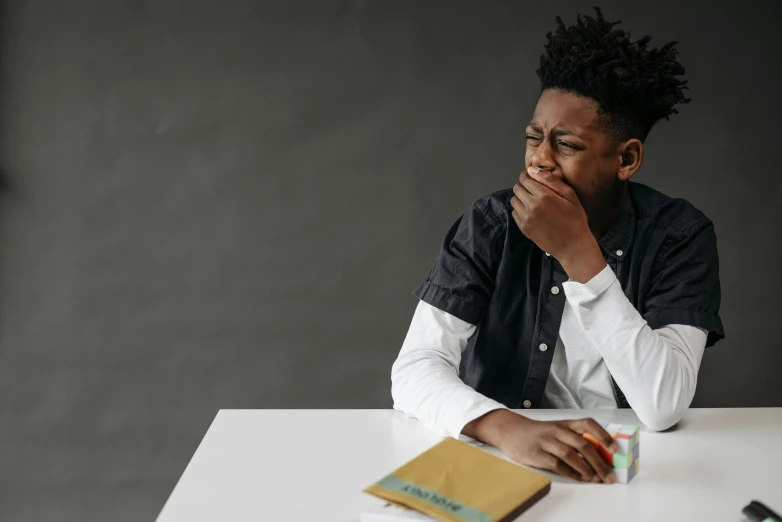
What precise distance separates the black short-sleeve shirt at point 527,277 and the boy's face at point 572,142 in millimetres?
145

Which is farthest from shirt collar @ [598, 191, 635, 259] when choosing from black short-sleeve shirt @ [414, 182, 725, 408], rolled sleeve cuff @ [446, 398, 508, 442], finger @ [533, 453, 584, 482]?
finger @ [533, 453, 584, 482]

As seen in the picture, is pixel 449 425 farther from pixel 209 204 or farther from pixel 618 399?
pixel 209 204

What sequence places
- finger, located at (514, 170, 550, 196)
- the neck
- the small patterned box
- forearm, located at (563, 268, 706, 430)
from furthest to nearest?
the neck → finger, located at (514, 170, 550, 196) → forearm, located at (563, 268, 706, 430) → the small patterned box

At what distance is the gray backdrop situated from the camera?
7.76ft

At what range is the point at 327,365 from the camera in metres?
2.47

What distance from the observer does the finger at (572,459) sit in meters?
1.04

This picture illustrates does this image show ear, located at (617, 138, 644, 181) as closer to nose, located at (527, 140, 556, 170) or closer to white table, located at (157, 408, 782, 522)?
nose, located at (527, 140, 556, 170)

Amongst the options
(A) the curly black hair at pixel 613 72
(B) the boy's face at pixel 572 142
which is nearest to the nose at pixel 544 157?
(B) the boy's face at pixel 572 142

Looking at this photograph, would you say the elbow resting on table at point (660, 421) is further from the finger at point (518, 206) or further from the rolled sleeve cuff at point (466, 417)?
the finger at point (518, 206)

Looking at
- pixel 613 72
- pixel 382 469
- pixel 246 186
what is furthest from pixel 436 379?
pixel 246 186

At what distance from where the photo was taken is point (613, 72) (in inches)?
56.6

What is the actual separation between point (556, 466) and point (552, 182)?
57 cm

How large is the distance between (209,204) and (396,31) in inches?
30.5

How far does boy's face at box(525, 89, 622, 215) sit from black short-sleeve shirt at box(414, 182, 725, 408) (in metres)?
0.14
